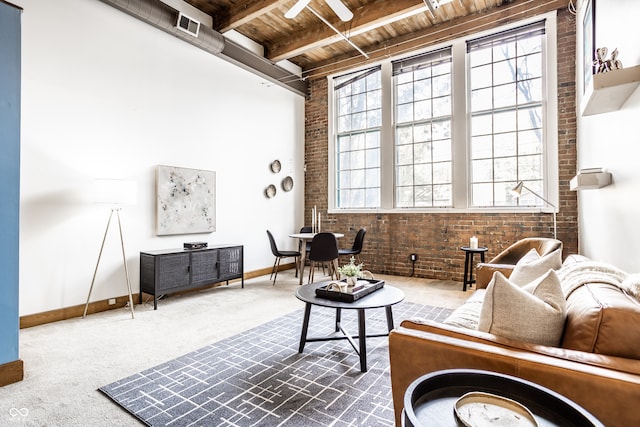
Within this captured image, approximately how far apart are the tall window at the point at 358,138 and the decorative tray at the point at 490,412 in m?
5.31

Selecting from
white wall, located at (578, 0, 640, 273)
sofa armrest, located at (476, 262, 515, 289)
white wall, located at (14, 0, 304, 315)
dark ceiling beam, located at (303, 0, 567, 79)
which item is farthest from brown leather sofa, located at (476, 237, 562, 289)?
white wall, located at (14, 0, 304, 315)

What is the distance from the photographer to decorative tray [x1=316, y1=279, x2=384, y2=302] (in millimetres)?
2498

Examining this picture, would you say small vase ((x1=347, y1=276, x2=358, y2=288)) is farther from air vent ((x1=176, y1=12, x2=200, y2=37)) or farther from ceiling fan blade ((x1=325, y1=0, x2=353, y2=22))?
air vent ((x1=176, y1=12, x2=200, y2=37))

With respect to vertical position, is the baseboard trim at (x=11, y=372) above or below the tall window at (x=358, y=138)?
below

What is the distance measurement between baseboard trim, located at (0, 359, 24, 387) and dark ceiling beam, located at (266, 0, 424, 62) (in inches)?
210

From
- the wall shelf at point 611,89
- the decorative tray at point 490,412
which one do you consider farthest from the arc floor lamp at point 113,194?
the wall shelf at point 611,89

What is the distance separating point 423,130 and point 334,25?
221 cm

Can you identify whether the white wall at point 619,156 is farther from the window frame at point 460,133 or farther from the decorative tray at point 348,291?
the decorative tray at point 348,291

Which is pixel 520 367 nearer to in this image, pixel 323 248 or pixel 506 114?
pixel 323 248

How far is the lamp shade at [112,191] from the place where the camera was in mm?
3471

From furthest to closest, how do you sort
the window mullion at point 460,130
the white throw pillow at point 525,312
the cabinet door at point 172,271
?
1. the window mullion at point 460,130
2. the cabinet door at point 172,271
3. the white throw pillow at point 525,312

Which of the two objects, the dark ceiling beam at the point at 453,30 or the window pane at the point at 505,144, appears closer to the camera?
the dark ceiling beam at the point at 453,30

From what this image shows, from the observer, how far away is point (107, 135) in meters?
3.93

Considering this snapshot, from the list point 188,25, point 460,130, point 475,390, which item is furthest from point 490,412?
point 188,25
